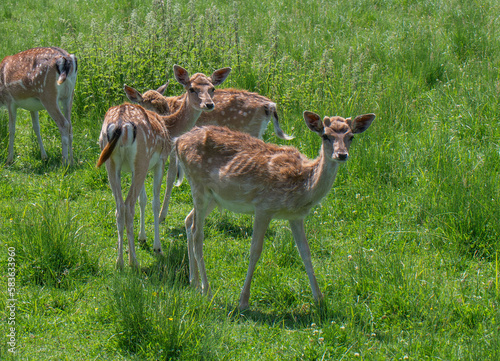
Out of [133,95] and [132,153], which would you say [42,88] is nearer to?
[133,95]

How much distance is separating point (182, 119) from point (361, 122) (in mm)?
2898

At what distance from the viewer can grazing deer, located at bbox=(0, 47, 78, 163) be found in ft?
28.0

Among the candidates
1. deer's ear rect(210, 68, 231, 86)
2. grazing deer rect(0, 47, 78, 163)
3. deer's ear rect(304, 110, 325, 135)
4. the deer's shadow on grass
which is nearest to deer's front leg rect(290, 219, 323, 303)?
the deer's shadow on grass

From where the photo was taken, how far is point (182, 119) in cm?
749

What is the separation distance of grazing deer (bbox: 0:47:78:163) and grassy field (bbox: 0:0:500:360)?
0.85ft

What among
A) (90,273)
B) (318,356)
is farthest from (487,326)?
(90,273)

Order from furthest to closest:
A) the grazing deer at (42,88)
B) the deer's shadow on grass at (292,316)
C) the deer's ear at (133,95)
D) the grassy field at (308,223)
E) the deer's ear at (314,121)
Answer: the grazing deer at (42,88) → the deer's ear at (133,95) → the deer's ear at (314,121) → the deer's shadow on grass at (292,316) → the grassy field at (308,223)

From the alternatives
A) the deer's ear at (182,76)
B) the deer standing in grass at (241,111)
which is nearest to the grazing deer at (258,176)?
the deer standing in grass at (241,111)

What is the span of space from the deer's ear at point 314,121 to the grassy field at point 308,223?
1240 millimetres

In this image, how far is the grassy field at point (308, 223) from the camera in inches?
174

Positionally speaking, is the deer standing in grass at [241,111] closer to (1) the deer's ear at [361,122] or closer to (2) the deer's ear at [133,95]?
(2) the deer's ear at [133,95]

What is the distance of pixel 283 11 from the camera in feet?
42.5

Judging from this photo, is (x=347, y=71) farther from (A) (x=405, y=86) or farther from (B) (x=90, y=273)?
(B) (x=90, y=273)

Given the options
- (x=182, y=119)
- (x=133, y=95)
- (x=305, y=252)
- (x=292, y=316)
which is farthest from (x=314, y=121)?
(x=133, y=95)
